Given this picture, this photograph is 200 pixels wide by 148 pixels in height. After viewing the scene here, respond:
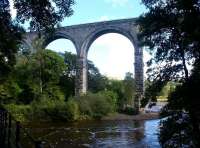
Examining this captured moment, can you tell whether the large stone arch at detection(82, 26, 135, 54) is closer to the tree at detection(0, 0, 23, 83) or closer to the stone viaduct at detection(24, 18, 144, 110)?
the stone viaduct at detection(24, 18, 144, 110)

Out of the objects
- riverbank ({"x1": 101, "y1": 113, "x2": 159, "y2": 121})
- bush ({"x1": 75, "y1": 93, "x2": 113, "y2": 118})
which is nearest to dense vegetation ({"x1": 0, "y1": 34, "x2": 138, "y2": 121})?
bush ({"x1": 75, "y1": 93, "x2": 113, "y2": 118})

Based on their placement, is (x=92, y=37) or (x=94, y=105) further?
(x=92, y=37)

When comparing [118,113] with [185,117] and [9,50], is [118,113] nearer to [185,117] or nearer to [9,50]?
[185,117]

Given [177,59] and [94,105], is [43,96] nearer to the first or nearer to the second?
[94,105]

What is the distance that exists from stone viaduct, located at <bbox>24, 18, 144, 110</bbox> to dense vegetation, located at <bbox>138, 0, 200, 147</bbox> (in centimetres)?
3448

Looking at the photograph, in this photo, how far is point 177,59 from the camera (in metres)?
15.8

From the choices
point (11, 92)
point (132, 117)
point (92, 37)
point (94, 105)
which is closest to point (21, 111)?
point (11, 92)

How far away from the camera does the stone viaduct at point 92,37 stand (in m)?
A: 52.3

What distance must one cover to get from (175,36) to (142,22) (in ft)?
5.16

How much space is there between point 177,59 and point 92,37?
129 ft

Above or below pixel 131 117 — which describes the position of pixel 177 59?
above

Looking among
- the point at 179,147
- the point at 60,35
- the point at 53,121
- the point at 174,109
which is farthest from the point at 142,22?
the point at 60,35

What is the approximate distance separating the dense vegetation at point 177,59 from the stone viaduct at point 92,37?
34480 mm

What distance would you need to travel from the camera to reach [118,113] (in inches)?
2076
